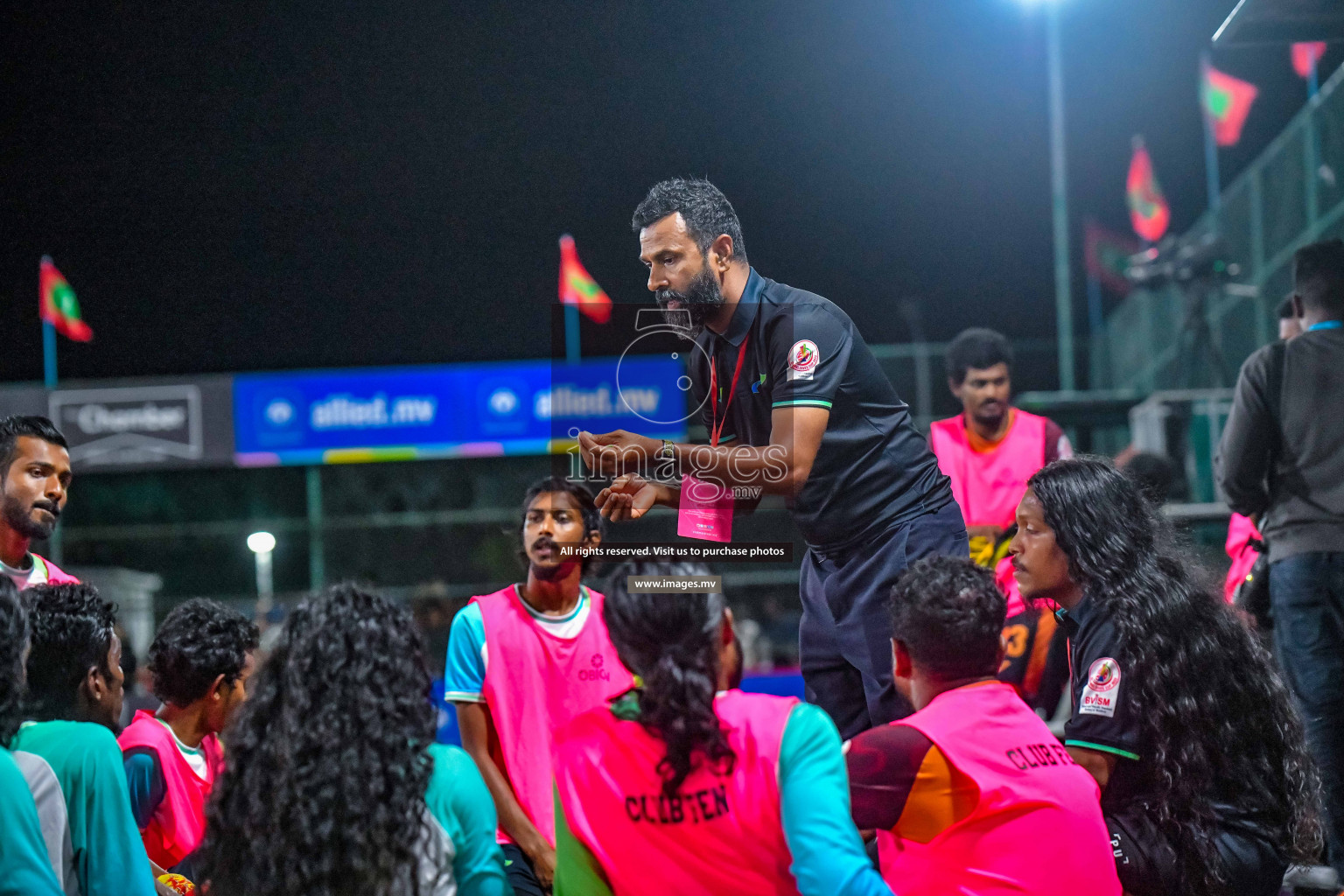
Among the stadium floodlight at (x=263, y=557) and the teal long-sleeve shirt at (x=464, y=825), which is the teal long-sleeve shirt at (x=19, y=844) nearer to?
the teal long-sleeve shirt at (x=464, y=825)

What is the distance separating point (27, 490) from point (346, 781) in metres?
2.27

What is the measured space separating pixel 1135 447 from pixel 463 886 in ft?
22.1

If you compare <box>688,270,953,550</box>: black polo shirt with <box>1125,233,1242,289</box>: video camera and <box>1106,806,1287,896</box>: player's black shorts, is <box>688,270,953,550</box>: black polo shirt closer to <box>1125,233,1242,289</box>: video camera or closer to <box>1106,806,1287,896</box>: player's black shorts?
<box>1106,806,1287,896</box>: player's black shorts

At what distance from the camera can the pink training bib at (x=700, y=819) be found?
7.06 ft

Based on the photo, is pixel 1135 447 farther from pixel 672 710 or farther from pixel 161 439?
pixel 161 439

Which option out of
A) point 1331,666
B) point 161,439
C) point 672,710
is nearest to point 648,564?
point 672,710

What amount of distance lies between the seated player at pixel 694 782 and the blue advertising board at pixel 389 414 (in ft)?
38.3

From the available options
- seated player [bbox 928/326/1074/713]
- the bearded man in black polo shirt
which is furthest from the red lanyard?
seated player [bbox 928/326/1074/713]

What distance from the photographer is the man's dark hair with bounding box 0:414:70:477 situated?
12.4 ft

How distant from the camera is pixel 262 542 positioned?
16500 mm

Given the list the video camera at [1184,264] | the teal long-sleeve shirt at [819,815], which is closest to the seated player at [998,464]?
the teal long-sleeve shirt at [819,815]

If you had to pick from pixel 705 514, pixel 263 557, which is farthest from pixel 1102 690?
pixel 263 557

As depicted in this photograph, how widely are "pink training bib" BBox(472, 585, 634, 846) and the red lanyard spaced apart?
1.01m

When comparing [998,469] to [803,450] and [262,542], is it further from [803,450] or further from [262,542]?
[262,542]
